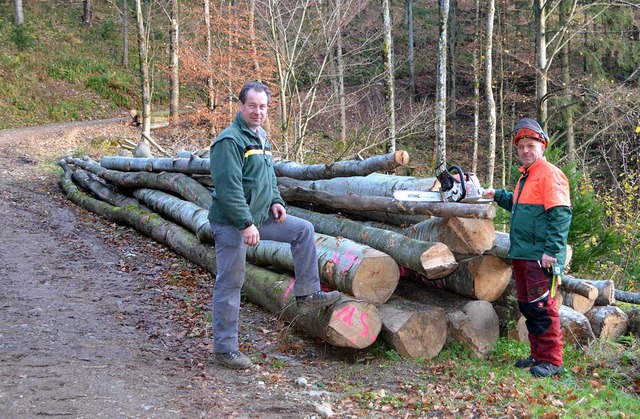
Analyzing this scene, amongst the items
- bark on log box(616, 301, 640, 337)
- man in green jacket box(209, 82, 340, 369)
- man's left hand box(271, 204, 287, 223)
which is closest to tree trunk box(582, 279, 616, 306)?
bark on log box(616, 301, 640, 337)

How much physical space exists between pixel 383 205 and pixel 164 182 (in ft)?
17.9

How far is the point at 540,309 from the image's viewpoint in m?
5.29

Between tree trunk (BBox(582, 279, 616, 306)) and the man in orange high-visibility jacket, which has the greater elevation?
the man in orange high-visibility jacket

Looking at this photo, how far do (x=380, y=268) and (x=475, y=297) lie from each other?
1.09 m

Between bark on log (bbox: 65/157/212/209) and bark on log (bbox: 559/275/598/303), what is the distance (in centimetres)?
518

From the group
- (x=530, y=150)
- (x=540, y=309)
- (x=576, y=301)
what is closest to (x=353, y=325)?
(x=540, y=309)

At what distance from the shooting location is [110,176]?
1230cm

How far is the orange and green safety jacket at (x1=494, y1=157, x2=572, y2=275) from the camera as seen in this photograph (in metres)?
5.05

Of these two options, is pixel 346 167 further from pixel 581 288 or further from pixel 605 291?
pixel 605 291

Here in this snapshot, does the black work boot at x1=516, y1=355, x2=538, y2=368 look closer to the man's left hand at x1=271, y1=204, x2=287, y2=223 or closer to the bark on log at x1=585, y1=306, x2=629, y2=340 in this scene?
the bark on log at x1=585, y1=306, x2=629, y2=340

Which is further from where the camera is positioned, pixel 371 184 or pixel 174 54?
pixel 174 54

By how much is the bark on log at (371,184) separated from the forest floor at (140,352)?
181 centimetres

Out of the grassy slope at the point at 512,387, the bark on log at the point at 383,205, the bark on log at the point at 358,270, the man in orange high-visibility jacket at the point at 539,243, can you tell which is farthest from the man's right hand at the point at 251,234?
the man in orange high-visibility jacket at the point at 539,243

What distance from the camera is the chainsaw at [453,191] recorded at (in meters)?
5.49
